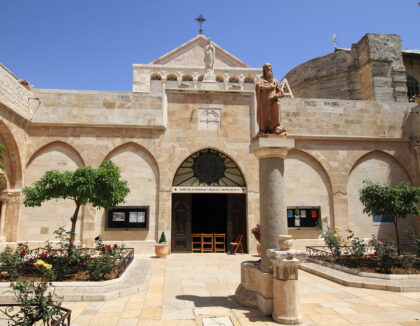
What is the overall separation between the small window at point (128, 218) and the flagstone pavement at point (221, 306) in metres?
5.28

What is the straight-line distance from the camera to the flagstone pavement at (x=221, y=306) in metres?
5.46

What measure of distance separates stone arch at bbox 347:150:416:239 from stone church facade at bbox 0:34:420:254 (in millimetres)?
51

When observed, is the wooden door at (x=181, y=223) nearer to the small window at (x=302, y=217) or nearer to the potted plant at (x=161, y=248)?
the potted plant at (x=161, y=248)

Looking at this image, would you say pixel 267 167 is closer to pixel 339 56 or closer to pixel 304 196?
pixel 304 196

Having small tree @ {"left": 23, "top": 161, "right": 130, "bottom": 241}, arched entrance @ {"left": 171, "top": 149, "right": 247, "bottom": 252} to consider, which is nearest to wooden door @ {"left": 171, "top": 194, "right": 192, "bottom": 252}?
arched entrance @ {"left": 171, "top": 149, "right": 247, "bottom": 252}

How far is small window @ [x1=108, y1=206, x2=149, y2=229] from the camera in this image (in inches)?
555

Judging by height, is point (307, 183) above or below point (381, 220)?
above

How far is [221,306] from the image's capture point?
20.5 ft

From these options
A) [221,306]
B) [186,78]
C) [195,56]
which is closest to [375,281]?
[221,306]

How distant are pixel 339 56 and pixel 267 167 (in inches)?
857

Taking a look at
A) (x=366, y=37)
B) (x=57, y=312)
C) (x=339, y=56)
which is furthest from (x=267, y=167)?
(x=339, y=56)

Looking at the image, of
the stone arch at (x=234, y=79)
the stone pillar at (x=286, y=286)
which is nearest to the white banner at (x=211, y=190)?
the stone pillar at (x=286, y=286)

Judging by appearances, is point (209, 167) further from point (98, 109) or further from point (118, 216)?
point (98, 109)

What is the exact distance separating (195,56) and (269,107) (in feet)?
82.4
